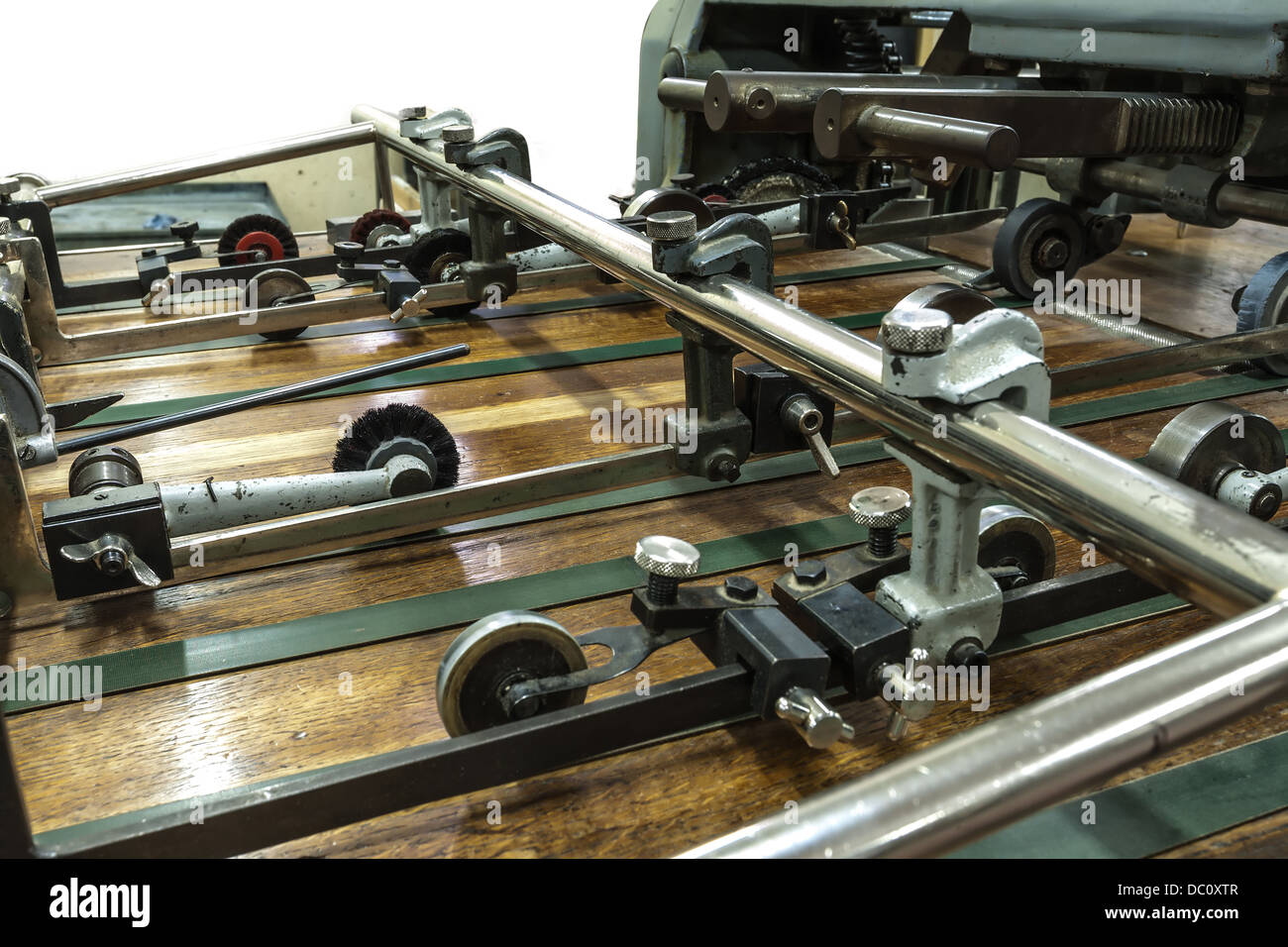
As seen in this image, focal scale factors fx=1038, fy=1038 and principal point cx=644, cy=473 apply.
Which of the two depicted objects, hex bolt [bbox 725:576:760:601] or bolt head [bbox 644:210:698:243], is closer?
hex bolt [bbox 725:576:760:601]

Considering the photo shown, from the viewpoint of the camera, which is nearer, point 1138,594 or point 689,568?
point 689,568

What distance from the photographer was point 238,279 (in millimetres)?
2494

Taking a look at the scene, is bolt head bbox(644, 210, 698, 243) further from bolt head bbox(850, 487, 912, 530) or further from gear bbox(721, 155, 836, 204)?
gear bbox(721, 155, 836, 204)

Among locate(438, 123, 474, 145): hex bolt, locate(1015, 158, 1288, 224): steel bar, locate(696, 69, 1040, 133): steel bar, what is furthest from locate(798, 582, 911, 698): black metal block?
locate(1015, 158, 1288, 224): steel bar

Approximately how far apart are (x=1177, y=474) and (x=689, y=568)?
0.65 m

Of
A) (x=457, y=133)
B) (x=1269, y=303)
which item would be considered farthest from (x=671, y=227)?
(x=1269, y=303)

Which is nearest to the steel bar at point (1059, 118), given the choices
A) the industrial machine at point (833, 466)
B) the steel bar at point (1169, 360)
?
the industrial machine at point (833, 466)

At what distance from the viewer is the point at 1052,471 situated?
2.77 ft

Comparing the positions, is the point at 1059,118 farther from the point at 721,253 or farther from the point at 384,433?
the point at 384,433

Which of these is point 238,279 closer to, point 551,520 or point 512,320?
point 512,320

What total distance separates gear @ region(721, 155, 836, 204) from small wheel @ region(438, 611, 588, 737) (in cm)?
212

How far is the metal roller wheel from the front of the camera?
1.23 metres

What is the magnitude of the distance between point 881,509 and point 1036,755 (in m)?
0.52
